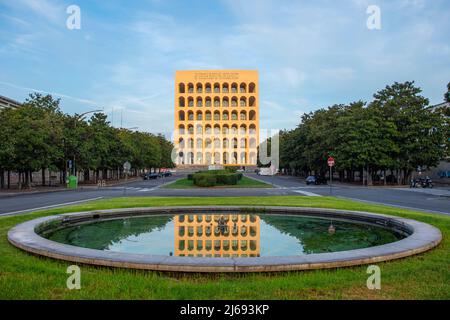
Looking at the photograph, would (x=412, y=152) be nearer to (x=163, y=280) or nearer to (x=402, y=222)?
(x=402, y=222)

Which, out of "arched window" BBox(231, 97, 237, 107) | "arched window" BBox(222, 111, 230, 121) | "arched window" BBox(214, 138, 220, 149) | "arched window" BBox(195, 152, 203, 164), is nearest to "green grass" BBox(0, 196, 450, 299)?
"arched window" BBox(214, 138, 220, 149)

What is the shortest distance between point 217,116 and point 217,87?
28.3ft

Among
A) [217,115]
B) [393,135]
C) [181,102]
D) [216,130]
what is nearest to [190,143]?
[216,130]

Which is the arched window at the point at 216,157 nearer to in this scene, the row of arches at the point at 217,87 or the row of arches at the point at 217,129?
the row of arches at the point at 217,129

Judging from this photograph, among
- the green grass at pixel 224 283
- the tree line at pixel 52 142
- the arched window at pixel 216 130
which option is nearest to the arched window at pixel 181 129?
the arched window at pixel 216 130

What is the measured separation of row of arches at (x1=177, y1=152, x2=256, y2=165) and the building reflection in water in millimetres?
89463

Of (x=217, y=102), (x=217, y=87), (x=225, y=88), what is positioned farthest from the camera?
(x=217, y=87)

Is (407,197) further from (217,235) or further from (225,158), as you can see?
(225,158)

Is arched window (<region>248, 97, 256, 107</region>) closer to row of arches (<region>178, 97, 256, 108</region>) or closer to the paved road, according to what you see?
row of arches (<region>178, 97, 256, 108</region>)

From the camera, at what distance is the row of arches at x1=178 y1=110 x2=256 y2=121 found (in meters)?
109

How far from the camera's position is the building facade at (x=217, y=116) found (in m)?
108

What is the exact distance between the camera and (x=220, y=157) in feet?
347
